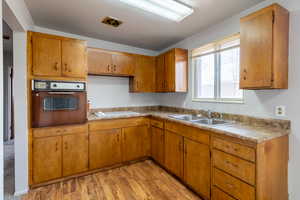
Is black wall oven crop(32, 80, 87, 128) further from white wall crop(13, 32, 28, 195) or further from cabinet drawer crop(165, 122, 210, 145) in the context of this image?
cabinet drawer crop(165, 122, 210, 145)

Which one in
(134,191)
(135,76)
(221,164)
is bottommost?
(134,191)

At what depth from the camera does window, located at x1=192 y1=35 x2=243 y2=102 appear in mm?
2263

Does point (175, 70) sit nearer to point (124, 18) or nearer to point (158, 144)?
point (124, 18)

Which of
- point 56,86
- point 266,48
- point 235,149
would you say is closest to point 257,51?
point 266,48

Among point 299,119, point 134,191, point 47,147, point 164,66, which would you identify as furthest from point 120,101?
point 299,119

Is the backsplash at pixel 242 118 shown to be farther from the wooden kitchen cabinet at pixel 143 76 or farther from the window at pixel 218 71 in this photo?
the wooden kitchen cabinet at pixel 143 76

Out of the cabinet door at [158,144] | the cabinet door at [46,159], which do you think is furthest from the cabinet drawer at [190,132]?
the cabinet door at [46,159]

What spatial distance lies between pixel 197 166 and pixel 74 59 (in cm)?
239

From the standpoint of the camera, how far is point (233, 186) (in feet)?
5.15

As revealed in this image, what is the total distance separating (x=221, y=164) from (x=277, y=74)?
1096mm

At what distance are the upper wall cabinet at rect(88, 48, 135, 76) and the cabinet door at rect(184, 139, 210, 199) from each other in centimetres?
187

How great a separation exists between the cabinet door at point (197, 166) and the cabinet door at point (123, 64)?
183 centimetres

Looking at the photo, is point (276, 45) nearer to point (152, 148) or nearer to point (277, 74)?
point (277, 74)

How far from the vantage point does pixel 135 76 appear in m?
3.36
